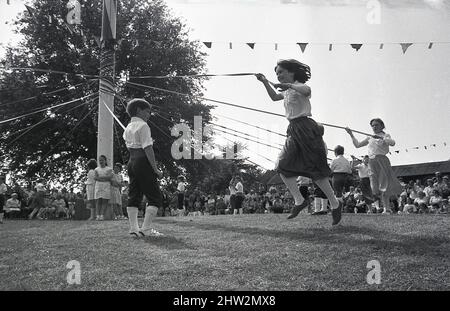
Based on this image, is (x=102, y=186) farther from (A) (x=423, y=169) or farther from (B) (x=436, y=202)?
(A) (x=423, y=169)

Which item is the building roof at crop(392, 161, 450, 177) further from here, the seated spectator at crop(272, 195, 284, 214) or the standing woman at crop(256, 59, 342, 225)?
the standing woman at crop(256, 59, 342, 225)

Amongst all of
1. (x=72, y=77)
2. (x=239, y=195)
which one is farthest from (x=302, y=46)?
(x=72, y=77)

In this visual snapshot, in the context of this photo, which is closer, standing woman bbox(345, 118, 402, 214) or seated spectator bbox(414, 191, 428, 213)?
standing woman bbox(345, 118, 402, 214)

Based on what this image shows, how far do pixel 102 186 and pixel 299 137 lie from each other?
7545 millimetres

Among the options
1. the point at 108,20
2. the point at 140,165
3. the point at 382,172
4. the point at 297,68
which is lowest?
the point at 140,165

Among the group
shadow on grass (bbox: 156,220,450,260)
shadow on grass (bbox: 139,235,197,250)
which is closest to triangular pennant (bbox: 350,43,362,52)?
shadow on grass (bbox: 156,220,450,260)

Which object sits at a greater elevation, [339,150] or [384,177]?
[339,150]

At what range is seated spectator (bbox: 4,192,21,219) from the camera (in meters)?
17.7

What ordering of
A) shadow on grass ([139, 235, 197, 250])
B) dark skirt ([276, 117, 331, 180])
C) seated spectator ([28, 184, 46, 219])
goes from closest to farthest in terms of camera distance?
shadow on grass ([139, 235, 197, 250])
dark skirt ([276, 117, 331, 180])
seated spectator ([28, 184, 46, 219])

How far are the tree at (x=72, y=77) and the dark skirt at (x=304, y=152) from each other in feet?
60.0

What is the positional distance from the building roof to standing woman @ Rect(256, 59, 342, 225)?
29563 millimetres

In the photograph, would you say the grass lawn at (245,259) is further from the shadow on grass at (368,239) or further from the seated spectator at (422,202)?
the seated spectator at (422,202)

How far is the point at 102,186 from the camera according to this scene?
482 inches
